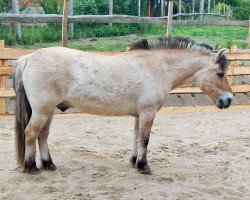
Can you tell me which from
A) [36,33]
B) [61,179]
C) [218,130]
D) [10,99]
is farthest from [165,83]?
[36,33]

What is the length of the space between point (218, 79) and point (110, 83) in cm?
127

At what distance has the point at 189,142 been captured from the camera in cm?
637

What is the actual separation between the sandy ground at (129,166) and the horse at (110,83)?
0.94ft

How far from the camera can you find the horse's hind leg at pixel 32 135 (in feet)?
14.8

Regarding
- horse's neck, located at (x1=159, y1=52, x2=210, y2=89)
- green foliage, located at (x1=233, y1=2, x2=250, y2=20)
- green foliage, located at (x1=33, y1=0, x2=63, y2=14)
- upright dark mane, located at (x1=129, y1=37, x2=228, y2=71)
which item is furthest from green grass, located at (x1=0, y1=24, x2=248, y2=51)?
green foliage, located at (x1=233, y1=2, x2=250, y2=20)

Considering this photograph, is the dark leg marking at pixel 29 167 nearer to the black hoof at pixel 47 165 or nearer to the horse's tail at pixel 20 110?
the horse's tail at pixel 20 110

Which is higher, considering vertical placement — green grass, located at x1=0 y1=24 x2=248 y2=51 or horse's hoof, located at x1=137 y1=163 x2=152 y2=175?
green grass, located at x1=0 y1=24 x2=248 y2=51

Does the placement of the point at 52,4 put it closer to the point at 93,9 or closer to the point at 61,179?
the point at 93,9

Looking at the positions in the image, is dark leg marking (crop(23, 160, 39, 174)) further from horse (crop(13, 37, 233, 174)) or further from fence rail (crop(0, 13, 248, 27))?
fence rail (crop(0, 13, 248, 27))

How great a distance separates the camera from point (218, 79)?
16.4 ft

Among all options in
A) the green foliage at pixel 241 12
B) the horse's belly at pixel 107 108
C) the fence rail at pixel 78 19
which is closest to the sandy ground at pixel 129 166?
the horse's belly at pixel 107 108

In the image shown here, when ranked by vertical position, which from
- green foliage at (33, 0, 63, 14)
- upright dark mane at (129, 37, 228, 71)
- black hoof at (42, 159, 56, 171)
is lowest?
black hoof at (42, 159, 56, 171)

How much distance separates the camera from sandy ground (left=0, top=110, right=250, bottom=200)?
4273 millimetres

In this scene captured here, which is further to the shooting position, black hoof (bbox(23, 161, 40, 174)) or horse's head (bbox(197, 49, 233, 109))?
horse's head (bbox(197, 49, 233, 109))
